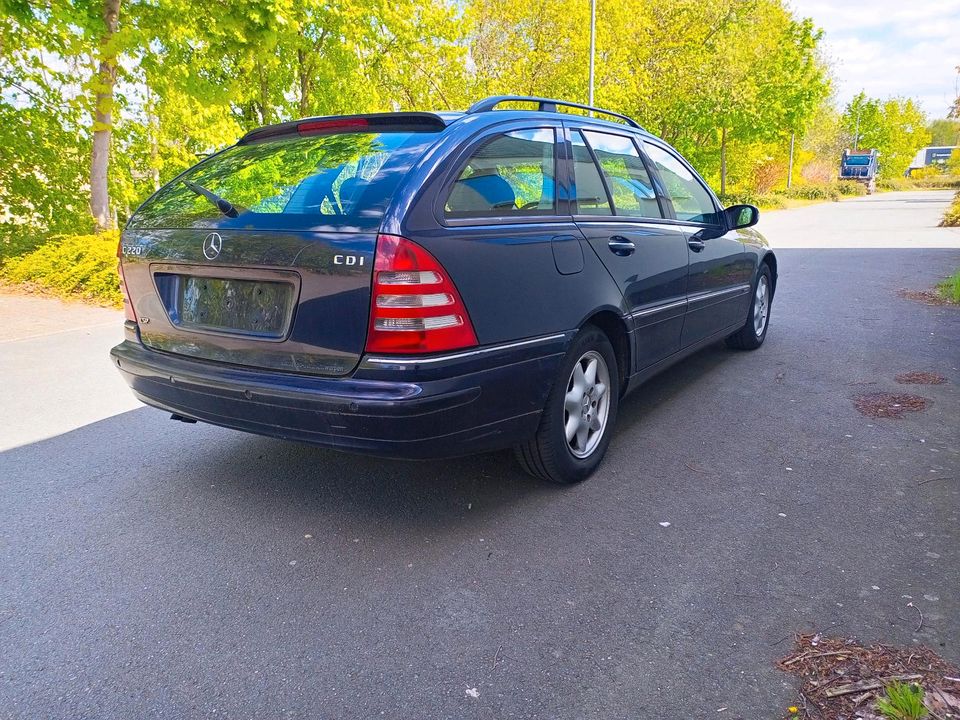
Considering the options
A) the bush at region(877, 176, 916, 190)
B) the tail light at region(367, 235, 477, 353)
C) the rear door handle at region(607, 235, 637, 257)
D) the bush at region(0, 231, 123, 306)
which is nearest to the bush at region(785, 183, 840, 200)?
the bush at region(877, 176, 916, 190)

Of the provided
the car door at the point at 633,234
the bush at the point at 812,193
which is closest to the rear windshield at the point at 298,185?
the car door at the point at 633,234

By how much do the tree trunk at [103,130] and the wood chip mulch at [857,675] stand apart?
439 inches

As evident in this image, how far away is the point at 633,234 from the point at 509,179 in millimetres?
1021

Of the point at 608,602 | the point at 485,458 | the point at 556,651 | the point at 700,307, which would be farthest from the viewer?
the point at 700,307

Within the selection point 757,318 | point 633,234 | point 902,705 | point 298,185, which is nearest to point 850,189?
point 757,318

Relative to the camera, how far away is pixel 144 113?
15.2 metres

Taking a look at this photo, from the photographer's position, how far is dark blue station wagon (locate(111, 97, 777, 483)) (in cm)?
275

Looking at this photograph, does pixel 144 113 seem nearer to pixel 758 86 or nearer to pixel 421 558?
pixel 421 558

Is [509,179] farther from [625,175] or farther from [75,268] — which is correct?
[75,268]

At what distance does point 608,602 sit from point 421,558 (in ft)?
2.54

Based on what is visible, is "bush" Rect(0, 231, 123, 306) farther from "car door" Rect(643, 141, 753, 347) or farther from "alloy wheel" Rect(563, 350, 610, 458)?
"alloy wheel" Rect(563, 350, 610, 458)

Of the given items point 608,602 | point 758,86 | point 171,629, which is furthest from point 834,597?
point 758,86

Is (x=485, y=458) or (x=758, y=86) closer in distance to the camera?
(x=485, y=458)

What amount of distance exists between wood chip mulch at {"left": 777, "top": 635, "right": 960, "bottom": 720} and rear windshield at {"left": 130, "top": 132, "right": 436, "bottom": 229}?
207cm
